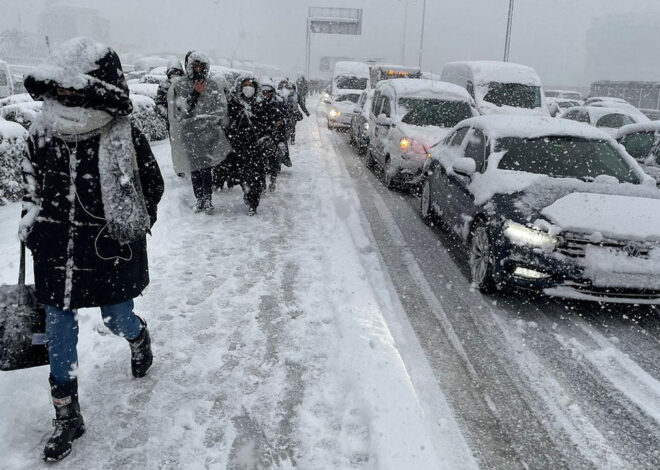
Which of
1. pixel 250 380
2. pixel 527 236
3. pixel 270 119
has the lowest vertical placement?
pixel 250 380

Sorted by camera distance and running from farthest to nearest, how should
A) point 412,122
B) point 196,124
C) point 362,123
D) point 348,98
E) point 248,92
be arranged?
point 348,98
point 362,123
point 412,122
point 248,92
point 196,124

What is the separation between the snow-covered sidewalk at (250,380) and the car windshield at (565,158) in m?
1.94

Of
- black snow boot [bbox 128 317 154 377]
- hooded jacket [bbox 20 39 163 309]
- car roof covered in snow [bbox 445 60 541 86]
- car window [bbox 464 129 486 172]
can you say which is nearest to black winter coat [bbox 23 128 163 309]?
hooded jacket [bbox 20 39 163 309]

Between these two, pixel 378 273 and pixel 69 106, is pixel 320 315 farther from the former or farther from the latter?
pixel 69 106

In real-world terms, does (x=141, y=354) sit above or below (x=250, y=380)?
above

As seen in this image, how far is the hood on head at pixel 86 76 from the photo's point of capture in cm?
246

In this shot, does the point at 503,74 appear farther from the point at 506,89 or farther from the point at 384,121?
the point at 384,121

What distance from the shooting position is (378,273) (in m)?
5.66

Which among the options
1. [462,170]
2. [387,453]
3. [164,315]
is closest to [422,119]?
[462,170]

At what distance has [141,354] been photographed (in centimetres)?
336

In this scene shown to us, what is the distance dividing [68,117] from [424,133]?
7873 millimetres

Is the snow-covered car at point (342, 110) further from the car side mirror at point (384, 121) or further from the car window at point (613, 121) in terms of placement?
the car side mirror at point (384, 121)

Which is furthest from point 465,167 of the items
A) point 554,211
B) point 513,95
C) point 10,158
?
point 513,95

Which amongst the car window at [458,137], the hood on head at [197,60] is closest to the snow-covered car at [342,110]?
the car window at [458,137]
